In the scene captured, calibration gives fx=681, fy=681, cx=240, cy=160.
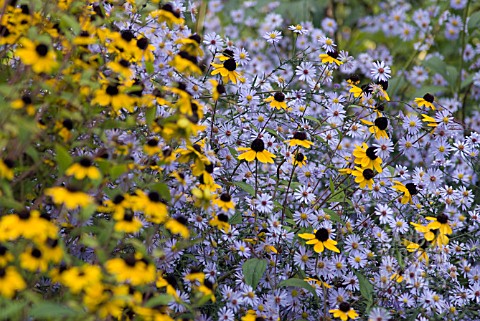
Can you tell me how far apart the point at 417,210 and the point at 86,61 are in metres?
1.22

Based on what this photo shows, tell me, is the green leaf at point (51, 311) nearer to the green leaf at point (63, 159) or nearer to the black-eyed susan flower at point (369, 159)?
the green leaf at point (63, 159)

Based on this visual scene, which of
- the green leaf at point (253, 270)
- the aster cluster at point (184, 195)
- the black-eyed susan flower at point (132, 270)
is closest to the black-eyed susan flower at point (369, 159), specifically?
the aster cluster at point (184, 195)

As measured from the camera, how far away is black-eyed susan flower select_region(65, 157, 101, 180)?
148cm

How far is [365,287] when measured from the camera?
198 cm

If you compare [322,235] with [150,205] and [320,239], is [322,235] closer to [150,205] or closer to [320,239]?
[320,239]

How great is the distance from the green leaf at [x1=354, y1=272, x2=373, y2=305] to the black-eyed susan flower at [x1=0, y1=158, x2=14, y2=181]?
3.35ft

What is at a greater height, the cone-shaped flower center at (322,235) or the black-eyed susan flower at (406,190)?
the black-eyed susan flower at (406,190)

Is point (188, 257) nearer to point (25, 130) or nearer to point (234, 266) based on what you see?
point (234, 266)

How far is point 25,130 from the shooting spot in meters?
1.43

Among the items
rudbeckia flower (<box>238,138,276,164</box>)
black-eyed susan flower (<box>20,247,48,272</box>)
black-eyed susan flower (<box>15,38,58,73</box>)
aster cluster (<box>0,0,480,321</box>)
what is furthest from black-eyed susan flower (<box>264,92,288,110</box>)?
black-eyed susan flower (<box>20,247,48,272</box>)

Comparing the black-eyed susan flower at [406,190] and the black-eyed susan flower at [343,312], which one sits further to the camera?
the black-eyed susan flower at [406,190]

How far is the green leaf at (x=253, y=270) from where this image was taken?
6.23ft

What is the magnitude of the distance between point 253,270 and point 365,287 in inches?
13.2

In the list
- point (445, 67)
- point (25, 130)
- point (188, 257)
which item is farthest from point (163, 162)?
point (445, 67)
